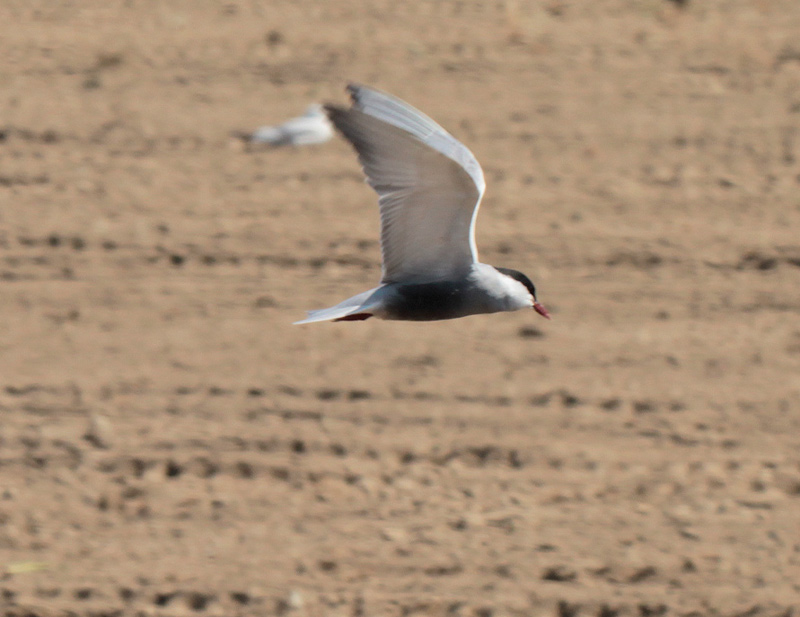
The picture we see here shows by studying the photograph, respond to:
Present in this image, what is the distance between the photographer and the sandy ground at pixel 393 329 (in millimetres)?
5406

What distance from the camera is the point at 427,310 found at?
3.99 meters

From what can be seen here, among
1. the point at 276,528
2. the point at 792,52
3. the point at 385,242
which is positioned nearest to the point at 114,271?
the point at 276,528

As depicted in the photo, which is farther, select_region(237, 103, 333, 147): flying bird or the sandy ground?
select_region(237, 103, 333, 147): flying bird

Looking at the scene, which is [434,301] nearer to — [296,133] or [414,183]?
[414,183]

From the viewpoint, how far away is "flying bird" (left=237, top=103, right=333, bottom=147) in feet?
23.4

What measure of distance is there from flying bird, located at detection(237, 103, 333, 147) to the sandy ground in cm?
8

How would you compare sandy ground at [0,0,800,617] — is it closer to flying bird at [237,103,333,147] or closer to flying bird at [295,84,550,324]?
flying bird at [237,103,333,147]

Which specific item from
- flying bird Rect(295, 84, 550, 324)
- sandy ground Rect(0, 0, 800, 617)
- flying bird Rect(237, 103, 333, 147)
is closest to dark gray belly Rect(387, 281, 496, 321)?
flying bird Rect(295, 84, 550, 324)

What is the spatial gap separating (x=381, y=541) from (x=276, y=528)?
1.41 feet

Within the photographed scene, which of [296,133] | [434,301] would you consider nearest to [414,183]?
[434,301]

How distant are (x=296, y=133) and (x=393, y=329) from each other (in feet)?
4.40

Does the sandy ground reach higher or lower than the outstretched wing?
lower

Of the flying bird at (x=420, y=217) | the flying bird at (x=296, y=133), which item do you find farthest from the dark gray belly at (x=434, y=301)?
the flying bird at (x=296, y=133)

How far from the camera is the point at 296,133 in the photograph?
7152 mm
